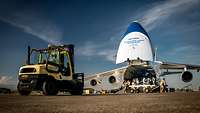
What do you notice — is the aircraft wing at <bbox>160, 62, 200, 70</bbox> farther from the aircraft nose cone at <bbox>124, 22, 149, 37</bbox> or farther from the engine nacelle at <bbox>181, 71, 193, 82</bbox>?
the engine nacelle at <bbox>181, 71, 193, 82</bbox>

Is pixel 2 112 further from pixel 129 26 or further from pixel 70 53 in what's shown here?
pixel 129 26

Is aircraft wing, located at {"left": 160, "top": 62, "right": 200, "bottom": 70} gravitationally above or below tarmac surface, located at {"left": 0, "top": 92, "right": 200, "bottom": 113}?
above

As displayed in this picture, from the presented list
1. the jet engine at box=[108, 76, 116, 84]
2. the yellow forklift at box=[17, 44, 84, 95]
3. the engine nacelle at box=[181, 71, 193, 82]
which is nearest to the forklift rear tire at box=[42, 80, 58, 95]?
the yellow forklift at box=[17, 44, 84, 95]

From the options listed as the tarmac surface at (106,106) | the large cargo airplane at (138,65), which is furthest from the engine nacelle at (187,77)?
the tarmac surface at (106,106)

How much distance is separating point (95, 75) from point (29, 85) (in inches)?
1375

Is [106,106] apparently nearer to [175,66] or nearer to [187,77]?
[187,77]

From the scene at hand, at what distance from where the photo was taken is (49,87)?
1609 centimetres

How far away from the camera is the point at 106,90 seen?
4203 centimetres

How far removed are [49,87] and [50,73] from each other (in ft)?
2.66

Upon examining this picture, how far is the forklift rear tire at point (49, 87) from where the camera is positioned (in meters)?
15.9

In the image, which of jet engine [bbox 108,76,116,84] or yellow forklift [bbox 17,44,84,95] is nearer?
yellow forklift [bbox 17,44,84,95]

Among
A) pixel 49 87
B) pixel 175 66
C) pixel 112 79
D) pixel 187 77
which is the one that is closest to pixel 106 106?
pixel 49 87

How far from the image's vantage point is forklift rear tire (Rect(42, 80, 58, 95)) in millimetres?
15906

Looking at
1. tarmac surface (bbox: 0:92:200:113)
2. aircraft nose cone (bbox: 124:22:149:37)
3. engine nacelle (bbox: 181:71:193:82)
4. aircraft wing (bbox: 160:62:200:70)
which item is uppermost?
aircraft nose cone (bbox: 124:22:149:37)
